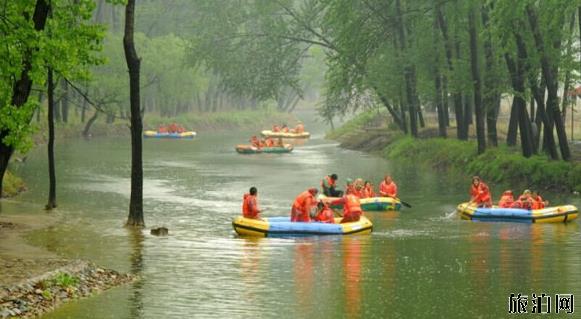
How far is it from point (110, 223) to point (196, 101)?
3994 inches

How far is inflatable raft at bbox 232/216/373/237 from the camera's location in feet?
103

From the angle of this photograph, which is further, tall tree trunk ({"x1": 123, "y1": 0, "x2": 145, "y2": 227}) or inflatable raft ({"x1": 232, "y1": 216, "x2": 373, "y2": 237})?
inflatable raft ({"x1": 232, "y1": 216, "x2": 373, "y2": 237})

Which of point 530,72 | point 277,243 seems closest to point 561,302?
point 277,243

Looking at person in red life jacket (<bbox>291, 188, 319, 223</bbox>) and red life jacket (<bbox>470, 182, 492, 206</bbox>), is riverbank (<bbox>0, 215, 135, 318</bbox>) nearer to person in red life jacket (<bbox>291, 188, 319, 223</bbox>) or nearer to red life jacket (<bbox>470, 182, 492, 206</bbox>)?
person in red life jacket (<bbox>291, 188, 319, 223</bbox>)

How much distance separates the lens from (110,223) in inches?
1358

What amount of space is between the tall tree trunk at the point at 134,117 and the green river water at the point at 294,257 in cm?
94

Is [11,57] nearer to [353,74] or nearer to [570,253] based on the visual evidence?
[570,253]

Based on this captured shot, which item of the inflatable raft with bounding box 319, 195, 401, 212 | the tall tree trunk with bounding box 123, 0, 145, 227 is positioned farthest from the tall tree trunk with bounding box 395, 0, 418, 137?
the tall tree trunk with bounding box 123, 0, 145, 227

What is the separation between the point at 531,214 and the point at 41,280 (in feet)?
64.5

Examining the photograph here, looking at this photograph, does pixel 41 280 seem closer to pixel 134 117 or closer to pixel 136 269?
pixel 136 269

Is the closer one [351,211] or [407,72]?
[351,211]

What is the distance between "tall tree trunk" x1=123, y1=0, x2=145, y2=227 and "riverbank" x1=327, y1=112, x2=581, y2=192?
18113 mm

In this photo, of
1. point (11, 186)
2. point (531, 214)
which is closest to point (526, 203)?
point (531, 214)

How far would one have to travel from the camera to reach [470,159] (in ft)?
177
